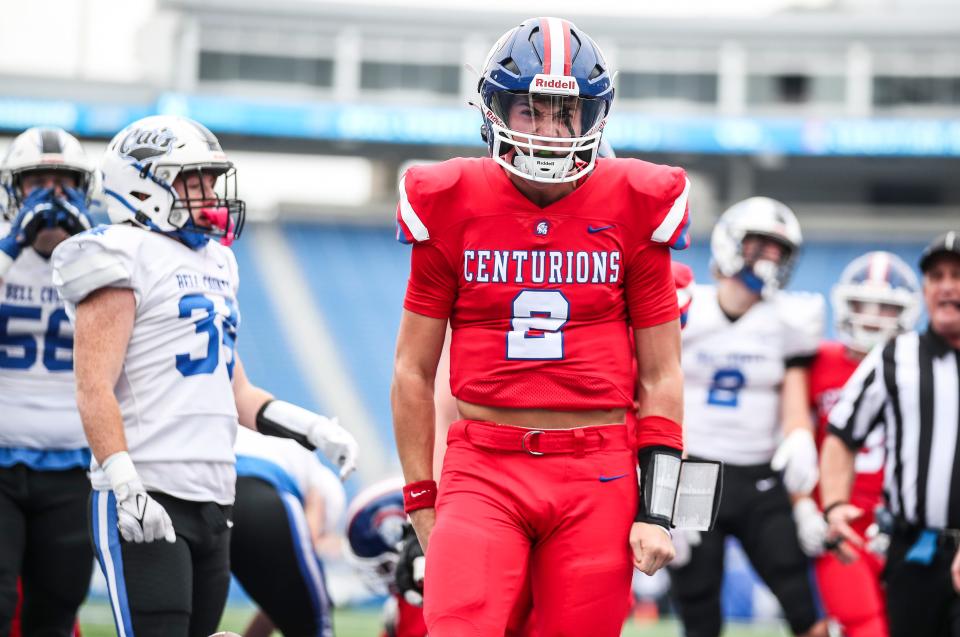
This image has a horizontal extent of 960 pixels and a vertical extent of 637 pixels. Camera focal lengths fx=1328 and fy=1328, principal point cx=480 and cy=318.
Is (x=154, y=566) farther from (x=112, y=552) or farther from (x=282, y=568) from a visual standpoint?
(x=282, y=568)

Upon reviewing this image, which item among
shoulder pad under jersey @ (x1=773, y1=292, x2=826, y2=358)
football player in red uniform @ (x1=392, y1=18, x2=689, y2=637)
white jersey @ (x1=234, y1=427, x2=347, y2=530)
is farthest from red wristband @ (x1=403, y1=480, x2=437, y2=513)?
shoulder pad under jersey @ (x1=773, y1=292, x2=826, y2=358)

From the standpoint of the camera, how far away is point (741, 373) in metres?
6.04

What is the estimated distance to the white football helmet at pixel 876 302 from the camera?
6.30 meters

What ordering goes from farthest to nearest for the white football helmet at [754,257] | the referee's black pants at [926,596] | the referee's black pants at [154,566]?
the white football helmet at [754,257] < the referee's black pants at [926,596] < the referee's black pants at [154,566]

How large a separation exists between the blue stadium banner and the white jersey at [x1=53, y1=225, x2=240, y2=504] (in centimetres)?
1793

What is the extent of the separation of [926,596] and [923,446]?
503 mm

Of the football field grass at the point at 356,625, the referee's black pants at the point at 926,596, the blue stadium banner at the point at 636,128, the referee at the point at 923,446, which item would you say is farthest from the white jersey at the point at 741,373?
the blue stadium banner at the point at 636,128

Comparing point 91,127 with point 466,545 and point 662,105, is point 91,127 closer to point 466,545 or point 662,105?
point 662,105

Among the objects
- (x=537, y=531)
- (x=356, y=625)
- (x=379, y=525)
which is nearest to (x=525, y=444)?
(x=537, y=531)

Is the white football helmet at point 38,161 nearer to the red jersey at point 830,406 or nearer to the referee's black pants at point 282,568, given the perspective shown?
the referee's black pants at point 282,568

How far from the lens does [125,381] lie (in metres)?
3.56

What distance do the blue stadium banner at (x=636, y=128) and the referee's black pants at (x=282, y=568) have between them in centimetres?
1736

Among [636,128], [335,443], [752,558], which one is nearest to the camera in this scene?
[335,443]

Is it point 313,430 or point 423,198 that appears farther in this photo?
point 313,430
